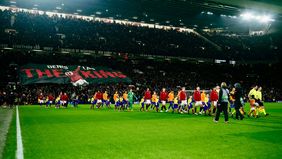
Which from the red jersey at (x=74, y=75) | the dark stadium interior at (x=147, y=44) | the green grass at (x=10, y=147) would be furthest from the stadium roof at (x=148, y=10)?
the green grass at (x=10, y=147)

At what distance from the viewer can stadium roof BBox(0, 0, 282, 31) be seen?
33.9 metres

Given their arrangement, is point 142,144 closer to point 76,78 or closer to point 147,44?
point 76,78

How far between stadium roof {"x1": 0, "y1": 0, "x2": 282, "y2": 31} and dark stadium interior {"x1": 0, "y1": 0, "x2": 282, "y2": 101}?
0.11 m

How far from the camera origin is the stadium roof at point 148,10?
3391cm

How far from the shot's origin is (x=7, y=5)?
4066 cm

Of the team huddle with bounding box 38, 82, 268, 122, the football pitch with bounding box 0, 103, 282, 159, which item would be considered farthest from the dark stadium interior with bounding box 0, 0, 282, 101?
the football pitch with bounding box 0, 103, 282, 159

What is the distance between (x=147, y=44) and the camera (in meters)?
47.3

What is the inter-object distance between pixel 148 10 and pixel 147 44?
7.06m

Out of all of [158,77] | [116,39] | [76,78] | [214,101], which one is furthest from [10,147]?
[116,39]

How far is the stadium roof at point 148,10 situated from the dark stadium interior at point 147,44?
0.11m

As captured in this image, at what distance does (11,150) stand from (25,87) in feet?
96.9

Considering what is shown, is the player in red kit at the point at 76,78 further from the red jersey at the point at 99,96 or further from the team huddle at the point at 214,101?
the red jersey at the point at 99,96

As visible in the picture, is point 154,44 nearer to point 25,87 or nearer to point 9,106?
point 25,87

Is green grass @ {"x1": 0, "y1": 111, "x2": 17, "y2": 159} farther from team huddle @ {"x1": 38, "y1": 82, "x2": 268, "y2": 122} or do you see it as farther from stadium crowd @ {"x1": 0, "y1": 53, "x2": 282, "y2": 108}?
stadium crowd @ {"x1": 0, "y1": 53, "x2": 282, "y2": 108}
